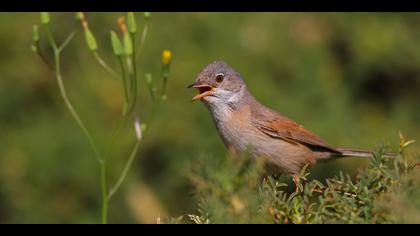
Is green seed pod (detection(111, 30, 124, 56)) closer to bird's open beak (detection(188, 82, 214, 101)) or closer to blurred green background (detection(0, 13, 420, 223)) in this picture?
bird's open beak (detection(188, 82, 214, 101))

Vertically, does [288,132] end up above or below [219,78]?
below

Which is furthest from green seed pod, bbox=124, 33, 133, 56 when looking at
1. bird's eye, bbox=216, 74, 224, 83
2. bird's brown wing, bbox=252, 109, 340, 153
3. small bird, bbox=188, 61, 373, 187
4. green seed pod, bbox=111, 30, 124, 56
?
bird's brown wing, bbox=252, 109, 340, 153

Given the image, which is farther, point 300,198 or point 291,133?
point 291,133

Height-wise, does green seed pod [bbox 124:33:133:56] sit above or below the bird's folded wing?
above

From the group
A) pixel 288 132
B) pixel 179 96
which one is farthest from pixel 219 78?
pixel 179 96

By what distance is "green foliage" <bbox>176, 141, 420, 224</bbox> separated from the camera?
222 cm

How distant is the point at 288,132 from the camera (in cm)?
643

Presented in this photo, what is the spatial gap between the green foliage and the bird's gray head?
2.99m

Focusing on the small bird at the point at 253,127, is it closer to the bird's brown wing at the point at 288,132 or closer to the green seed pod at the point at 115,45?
the bird's brown wing at the point at 288,132

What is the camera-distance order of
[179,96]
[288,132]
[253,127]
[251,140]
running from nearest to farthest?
1. [251,140]
2. [253,127]
3. [288,132]
4. [179,96]

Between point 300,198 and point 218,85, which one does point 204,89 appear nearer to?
point 218,85

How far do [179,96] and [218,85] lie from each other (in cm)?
296

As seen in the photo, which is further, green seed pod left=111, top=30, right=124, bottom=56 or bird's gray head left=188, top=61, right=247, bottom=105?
bird's gray head left=188, top=61, right=247, bottom=105
